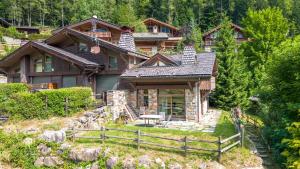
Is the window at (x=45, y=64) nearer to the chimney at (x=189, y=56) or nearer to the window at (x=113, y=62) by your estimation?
the window at (x=113, y=62)

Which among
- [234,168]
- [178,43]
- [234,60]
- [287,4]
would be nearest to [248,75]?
[234,60]

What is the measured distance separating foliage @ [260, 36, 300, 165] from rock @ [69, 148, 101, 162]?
8321 millimetres

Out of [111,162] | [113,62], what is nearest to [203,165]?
[111,162]

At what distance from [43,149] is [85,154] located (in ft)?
7.82

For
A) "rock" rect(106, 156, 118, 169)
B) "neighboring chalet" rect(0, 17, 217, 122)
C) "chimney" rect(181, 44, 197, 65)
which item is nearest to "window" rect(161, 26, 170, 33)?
"neighboring chalet" rect(0, 17, 217, 122)

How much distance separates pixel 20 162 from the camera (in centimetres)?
1396

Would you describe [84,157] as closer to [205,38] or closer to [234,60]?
[234,60]

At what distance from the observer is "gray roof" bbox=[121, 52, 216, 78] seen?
61.6ft

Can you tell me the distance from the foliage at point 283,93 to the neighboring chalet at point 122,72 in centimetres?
449

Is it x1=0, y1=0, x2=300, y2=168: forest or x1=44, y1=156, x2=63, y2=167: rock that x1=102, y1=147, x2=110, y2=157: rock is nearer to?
x1=44, y1=156, x2=63, y2=167: rock

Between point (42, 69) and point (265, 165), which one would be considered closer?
point (265, 165)

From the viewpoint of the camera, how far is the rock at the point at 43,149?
46.3 ft

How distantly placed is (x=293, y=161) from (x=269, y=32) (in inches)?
1079

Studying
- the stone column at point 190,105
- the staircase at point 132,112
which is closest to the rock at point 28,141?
the staircase at point 132,112
